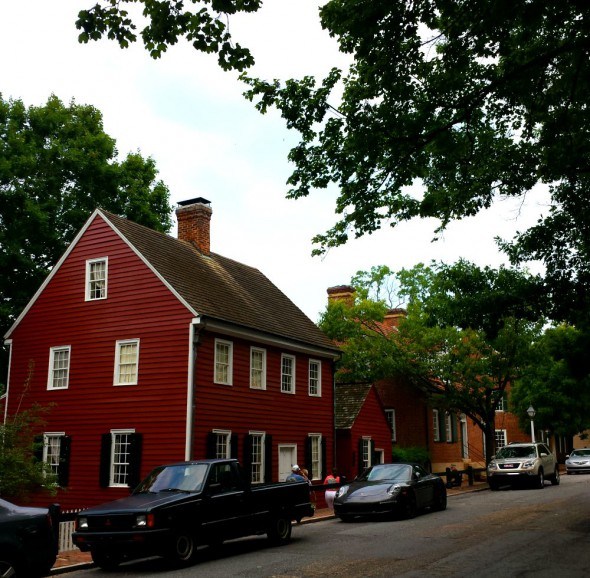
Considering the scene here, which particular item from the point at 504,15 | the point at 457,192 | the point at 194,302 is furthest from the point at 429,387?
the point at 504,15

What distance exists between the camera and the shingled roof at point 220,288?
2364 cm

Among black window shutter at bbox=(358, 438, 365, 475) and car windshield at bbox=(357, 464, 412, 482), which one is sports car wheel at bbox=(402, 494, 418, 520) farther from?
black window shutter at bbox=(358, 438, 365, 475)

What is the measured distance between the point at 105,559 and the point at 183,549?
56.4 inches

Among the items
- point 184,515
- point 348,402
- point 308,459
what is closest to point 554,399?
point 348,402

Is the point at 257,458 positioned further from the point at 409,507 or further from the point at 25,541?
the point at 25,541

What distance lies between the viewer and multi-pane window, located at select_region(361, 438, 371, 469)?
30.6 m

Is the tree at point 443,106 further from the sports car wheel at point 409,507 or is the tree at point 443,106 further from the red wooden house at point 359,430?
the red wooden house at point 359,430

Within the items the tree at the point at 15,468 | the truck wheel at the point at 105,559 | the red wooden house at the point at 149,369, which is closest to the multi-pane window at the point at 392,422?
the red wooden house at the point at 149,369

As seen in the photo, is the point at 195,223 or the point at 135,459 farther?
the point at 195,223

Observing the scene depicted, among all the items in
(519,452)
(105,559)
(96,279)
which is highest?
(96,279)

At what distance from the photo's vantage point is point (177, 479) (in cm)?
1303

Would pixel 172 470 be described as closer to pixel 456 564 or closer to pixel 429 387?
pixel 456 564

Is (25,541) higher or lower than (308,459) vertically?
lower

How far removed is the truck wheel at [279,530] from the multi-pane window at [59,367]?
12.7m
